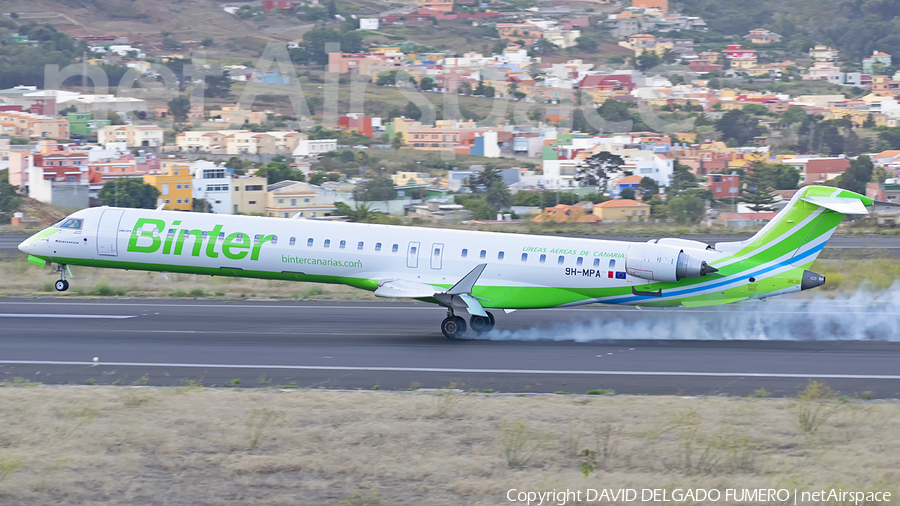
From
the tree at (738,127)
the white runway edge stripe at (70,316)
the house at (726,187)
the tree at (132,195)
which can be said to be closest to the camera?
the white runway edge stripe at (70,316)

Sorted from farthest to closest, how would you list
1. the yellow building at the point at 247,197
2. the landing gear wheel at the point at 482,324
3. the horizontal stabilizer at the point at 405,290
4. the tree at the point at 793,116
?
the tree at the point at 793,116 < the yellow building at the point at 247,197 < the landing gear wheel at the point at 482,324 < the horizontal stabilizer at the point at 405,290

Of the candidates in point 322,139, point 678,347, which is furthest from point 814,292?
point 322,139

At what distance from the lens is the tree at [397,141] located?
6038 inches

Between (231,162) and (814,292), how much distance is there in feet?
304

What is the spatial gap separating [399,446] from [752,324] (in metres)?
15.9

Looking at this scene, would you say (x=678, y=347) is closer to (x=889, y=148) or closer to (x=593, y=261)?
(x=593, y=261)

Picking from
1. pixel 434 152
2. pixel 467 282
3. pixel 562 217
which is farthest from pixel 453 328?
pixel 434 152

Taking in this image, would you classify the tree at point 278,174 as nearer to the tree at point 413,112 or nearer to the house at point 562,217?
the house at point 562,217

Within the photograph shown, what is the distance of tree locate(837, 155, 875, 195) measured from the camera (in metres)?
95.9

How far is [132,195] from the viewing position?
81188mm

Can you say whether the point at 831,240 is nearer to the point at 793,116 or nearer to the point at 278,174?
the point at 278,174

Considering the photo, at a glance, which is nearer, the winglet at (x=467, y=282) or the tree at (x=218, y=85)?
the winglet at (x=467, y=282)

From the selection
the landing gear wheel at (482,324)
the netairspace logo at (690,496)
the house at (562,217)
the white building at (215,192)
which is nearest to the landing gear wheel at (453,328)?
the landing gear wheel at (482,324)

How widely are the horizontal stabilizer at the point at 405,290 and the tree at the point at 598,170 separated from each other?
285ft
